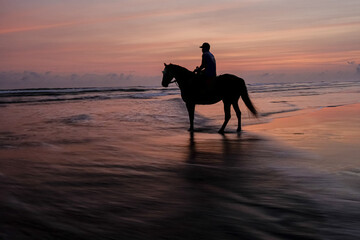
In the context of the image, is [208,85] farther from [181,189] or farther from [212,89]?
[181,189]

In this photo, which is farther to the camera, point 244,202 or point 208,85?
point 208,85

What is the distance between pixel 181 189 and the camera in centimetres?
427

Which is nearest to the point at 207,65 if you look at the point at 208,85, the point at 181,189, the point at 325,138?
the point at 208,85

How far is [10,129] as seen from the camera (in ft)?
35.0

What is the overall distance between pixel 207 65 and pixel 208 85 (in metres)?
0.58

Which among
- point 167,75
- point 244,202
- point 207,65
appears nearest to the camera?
point 244,202

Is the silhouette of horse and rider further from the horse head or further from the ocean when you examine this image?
the ocean

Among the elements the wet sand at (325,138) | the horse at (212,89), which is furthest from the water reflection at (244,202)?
the horse at (212,89)

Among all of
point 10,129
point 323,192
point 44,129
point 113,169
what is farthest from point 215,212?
point 10,129

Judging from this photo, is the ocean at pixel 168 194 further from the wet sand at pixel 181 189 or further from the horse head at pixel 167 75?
the horse head at pixel 167 75

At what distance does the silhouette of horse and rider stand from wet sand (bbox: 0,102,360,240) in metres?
2.25

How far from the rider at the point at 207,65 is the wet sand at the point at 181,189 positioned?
252 centimetres

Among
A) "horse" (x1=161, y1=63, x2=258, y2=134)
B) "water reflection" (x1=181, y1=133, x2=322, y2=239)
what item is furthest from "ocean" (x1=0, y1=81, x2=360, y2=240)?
"horse" (x1=161, y1=63, x2=258, y2=134)

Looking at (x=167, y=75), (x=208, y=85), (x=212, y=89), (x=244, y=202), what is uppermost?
(x=167, y=75)
